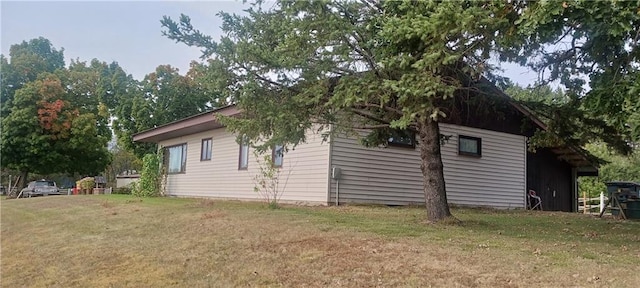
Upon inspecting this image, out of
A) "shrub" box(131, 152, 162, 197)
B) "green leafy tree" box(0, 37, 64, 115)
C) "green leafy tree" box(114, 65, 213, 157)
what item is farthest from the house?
"green leafy tree" box(0, 37, 64, 115)

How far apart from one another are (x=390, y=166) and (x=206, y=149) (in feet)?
24.8

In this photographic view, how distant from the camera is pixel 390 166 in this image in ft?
41.9

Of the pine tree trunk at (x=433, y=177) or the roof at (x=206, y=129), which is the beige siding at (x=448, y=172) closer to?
the roof at (x=206, y=129)

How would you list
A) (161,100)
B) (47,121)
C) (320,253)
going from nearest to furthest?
(320,253), (47,121), (161,100)

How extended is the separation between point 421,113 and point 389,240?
1619 millimetres

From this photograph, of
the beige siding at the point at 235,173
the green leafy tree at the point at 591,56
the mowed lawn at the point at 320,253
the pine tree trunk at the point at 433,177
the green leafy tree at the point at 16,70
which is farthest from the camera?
the green leafy tree at the point at 16,70

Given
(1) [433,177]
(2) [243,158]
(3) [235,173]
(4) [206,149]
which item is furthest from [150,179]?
(1) [433,177]

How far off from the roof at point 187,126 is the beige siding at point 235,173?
285mm

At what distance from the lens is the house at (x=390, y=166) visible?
1202 centimetres

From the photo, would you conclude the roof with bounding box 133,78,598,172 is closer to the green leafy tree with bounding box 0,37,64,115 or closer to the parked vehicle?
the parked vehicle

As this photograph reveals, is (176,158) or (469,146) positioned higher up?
(469,146)

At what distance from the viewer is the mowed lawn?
14.7 ft

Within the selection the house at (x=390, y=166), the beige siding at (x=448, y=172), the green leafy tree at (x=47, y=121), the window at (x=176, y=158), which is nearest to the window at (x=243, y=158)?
the house at (x=390, y=166)

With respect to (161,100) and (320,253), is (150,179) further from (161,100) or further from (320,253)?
(320,253)
